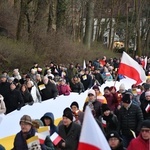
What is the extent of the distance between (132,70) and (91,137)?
7.52m

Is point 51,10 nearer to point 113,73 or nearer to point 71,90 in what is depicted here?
point 113,73

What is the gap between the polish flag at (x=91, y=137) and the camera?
5.58 meters

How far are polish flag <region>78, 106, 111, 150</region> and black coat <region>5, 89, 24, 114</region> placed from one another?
23.1 ft

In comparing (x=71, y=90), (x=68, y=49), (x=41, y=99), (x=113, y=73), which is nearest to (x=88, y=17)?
(x=68, y=49)

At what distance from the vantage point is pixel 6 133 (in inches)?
463

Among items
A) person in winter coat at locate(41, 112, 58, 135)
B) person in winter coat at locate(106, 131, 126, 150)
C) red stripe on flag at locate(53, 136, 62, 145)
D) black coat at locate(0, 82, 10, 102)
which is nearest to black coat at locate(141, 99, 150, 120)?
person in winter coat at locate(41, 112, 58, 135)

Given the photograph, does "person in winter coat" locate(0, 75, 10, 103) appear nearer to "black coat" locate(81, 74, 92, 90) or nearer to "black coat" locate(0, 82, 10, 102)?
"black coat" locate(0, 82, 10, 102)

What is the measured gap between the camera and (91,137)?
562 centimetres

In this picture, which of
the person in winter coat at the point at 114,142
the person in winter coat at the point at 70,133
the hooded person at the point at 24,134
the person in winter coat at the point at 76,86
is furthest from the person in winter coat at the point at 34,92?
the hooded person at the point at 24,134

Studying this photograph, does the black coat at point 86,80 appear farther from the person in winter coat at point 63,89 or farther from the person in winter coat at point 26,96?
the person in winter coat at point 26,96

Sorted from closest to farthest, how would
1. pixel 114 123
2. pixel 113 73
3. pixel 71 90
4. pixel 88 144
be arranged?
1. pixel 88 144
2. pixel 114 123
3. pixel 71 90
4. pixel 113 73

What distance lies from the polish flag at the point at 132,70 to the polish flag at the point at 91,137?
283 inches

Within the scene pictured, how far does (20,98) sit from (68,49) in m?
17.7

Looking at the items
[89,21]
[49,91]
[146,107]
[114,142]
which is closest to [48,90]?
[49,91]
